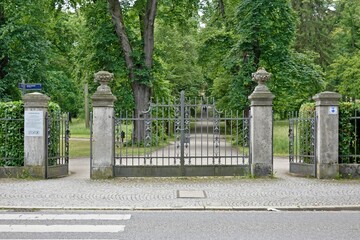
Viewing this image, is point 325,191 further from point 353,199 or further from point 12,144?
point 12,144

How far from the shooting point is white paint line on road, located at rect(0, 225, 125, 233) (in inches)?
306

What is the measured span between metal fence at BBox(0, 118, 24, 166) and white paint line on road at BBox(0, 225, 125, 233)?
6.35 meters

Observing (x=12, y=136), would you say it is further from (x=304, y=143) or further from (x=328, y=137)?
(x=328, y=137)

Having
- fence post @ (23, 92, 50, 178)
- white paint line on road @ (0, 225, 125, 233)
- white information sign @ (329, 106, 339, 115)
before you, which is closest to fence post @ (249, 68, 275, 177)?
white information sign @ (329, 106, 339, 115)

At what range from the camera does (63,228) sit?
26.2 ft

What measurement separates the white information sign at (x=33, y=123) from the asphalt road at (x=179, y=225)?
15.5ft

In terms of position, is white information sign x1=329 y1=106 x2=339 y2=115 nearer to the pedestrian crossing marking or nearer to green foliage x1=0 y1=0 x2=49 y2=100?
the pedestrian crossing marking

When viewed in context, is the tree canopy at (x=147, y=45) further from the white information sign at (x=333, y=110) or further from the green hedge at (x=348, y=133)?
the white information sign at (x=333, y=110)

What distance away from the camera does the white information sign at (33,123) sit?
1393cm

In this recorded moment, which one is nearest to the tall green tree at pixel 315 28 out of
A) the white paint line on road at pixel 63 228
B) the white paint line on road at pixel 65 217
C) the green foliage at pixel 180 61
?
the green foliage at pixel 180 61

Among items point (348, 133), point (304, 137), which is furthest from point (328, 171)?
point (304, 137)

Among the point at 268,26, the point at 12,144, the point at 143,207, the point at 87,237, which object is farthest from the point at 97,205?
the point at 268,26

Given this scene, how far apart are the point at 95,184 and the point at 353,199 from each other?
654cm

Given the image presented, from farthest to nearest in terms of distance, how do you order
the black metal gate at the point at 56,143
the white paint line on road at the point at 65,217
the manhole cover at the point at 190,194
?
the black metal gate at the point at 56,143
the manhole cover at the point at 190,194
the white paint line on road at the point at 65,217
